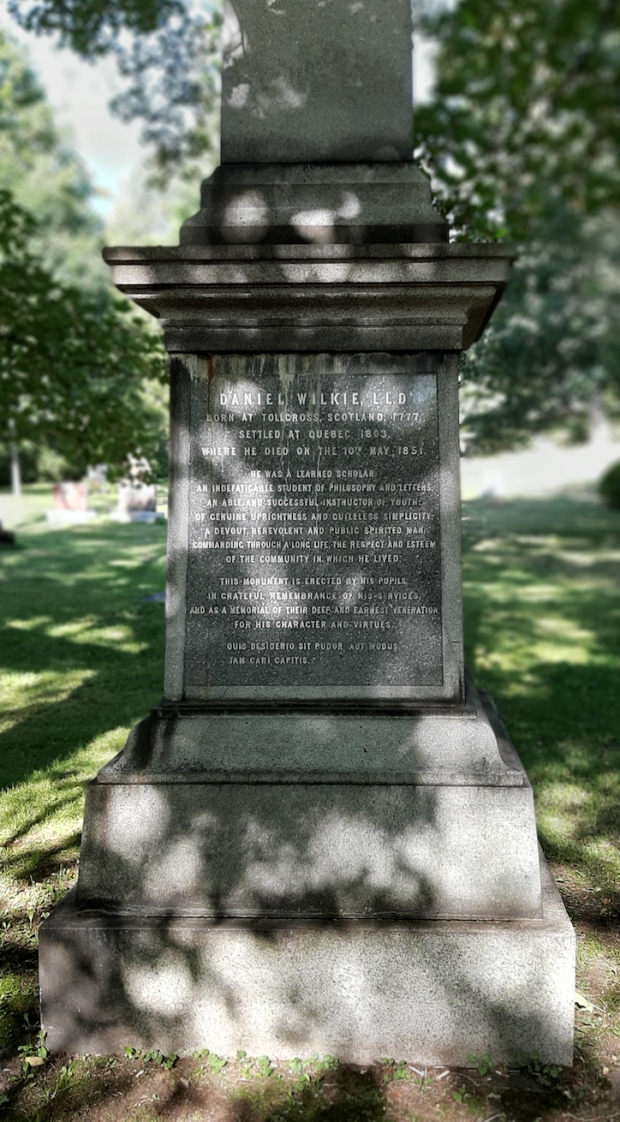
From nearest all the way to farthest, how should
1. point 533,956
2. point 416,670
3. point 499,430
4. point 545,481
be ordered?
1. point 533,956
2. point 416,670
3. point 499,430
4. point 545,481

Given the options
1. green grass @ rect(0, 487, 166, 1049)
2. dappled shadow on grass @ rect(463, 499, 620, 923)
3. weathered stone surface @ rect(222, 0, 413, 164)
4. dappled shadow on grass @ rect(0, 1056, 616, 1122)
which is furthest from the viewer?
dappled shadow on grass @ rect(463, 499, 620, 923)

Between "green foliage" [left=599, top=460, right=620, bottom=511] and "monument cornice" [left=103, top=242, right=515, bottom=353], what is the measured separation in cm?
2460

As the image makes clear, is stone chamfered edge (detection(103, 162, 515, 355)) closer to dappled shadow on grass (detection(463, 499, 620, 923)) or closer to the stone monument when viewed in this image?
the stone monument

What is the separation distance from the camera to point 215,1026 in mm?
3160

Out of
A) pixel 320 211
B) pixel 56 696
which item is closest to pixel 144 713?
pixel 56 696

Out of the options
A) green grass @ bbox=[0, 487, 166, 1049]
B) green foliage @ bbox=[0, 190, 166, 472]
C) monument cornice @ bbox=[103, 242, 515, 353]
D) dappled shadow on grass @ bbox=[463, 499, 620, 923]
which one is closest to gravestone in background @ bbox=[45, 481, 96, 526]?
green grass @ bbox=[0, 487, 166, 1049]

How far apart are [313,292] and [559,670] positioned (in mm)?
6571

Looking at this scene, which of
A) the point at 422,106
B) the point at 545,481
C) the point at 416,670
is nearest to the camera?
the point at 416,670

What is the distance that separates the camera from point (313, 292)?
132 inches

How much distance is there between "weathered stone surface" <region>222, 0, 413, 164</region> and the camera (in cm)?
371

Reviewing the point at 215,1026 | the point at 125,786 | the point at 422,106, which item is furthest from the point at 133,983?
the point at 422,106

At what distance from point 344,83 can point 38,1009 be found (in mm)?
4058

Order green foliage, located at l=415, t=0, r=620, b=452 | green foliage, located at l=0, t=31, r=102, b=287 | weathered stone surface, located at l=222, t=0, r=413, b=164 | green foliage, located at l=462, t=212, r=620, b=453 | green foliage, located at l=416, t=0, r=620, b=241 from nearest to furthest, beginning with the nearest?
weathered stone surface, located at l=222, t=0, r=413, b=164 < green foliage, located at l=415, t=0, r=620, b=452 < green foliage, located at l=416, t=0, r=620, b=241 < green foliage, located at l=462, t=212, r=620, b=453 < green foliage, located at l=0, t=31, r=102, b=287

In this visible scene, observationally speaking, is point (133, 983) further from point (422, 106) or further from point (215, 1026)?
point (422, 106)
